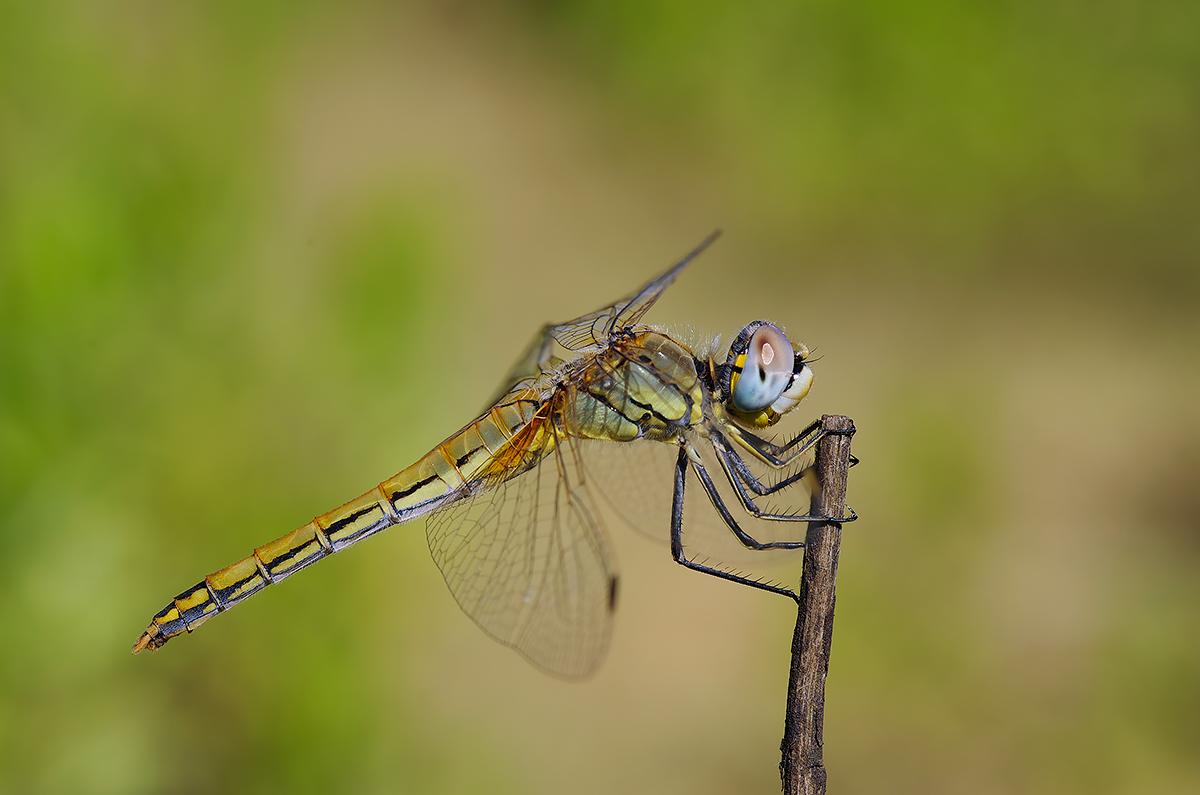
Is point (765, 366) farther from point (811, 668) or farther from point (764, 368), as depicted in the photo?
point (811, 668)

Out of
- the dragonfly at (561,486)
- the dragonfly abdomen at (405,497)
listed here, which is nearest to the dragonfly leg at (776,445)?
the dragonfly at (561,486)

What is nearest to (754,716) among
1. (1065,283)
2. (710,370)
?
(710,370)

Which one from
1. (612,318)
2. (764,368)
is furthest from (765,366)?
(612,318)

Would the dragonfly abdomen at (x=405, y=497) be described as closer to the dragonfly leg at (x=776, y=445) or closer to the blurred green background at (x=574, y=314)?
the dragonfly leg at (x=776, y=445)

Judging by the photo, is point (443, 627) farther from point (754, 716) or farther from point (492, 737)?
point (754, 716)

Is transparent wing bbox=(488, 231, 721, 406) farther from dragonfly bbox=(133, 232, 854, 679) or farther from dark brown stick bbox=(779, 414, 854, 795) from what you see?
dark brown stick bbox=(779, 414, 854, 795)

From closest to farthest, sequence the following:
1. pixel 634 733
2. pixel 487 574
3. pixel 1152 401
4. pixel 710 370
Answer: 1. pixel 710 370
2. pixel 487 574
3. pixel 634 733
4. pixel 1152 401
